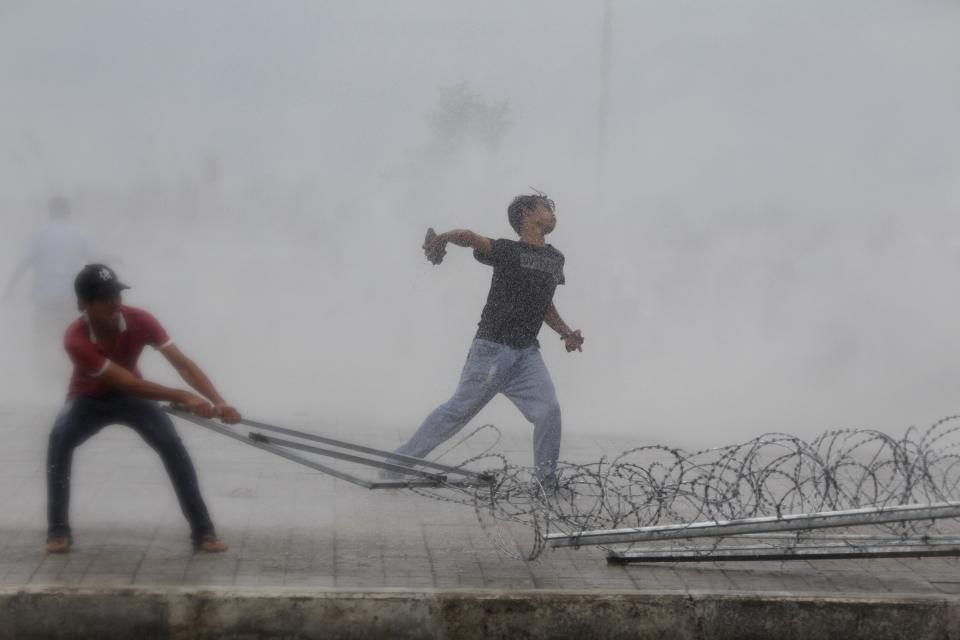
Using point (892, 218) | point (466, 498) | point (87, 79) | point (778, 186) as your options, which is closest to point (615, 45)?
point (778, 186)

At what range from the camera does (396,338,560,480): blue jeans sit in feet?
23.0

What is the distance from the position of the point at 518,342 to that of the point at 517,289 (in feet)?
0.88

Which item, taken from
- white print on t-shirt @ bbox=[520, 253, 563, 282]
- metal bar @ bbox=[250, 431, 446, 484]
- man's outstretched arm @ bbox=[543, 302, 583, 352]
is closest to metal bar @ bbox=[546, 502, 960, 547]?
metal bar @ bbox=[250, 431, 446, 484]

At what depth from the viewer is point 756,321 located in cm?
1392

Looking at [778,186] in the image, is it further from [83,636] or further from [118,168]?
[83,636]

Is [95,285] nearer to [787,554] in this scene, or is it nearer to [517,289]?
[517,289]

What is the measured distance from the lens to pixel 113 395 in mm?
5633

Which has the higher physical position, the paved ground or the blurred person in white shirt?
the blurred person in white shirt

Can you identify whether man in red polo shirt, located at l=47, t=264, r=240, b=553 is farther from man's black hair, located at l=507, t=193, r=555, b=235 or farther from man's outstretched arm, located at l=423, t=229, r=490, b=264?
man's black hair, located at l=507, t=193, r=555, b=235

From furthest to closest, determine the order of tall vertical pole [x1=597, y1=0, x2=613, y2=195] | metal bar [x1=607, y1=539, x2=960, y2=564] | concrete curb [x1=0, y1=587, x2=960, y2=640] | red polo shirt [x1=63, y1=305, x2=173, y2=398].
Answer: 1. tall vertical pole [x1=597, y1=0, x2=613, y2=195]
2. metal bar [x1=607, y1=539, x2=960, y2=564]
3. red polo shirt [x1=63, y1=305, x2=173, y2=398]
4. concrete curb [x1=0, y1=587, x2=960, y2=640]

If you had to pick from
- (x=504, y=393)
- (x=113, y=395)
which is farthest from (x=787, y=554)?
(x=113, y=395)

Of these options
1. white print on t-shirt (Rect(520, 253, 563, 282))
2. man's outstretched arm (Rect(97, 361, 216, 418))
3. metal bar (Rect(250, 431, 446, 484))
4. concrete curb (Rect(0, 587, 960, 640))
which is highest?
white print on t-shirt (Rect(520, 253, 563, 282))

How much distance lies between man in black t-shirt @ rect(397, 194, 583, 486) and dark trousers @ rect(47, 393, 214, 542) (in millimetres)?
1574

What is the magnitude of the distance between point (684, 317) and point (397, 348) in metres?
2.89
